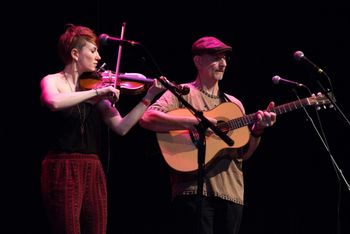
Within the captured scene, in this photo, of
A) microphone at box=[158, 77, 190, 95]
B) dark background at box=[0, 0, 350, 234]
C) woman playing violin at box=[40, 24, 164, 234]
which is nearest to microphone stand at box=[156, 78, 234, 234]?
microphone at box=[158, 77, 190, 95]

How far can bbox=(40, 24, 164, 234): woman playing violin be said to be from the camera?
279 centimetres

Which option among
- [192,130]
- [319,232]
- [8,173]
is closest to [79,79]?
[192,130]

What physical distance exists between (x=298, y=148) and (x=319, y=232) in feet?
2.68

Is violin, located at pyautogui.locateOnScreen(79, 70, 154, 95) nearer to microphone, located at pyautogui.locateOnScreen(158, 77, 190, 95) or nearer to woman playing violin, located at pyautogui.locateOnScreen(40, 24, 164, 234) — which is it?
woman playing violin, located at pyautogui.locateOnScreen(40, 24, 164, 234)

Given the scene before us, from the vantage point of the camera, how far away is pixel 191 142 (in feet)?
11.8

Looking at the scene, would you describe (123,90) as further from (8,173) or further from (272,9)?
(272,9)

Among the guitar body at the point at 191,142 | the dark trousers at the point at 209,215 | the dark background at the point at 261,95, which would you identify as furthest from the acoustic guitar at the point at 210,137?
the dark background at the point at 261,95

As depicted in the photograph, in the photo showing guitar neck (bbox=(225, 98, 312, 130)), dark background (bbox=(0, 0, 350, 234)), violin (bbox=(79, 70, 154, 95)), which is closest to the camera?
violin (bbox=(79, 70, 154, 95))

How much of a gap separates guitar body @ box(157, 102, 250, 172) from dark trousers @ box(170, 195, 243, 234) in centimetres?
23

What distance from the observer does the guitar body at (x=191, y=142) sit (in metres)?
3.47

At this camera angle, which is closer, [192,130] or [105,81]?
[105,81]

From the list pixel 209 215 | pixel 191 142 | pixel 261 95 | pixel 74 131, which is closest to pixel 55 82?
pixel 74 131

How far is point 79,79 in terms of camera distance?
308cm

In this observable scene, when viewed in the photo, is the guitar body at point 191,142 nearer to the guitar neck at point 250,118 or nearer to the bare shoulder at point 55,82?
the guitar neck at point 250,118
